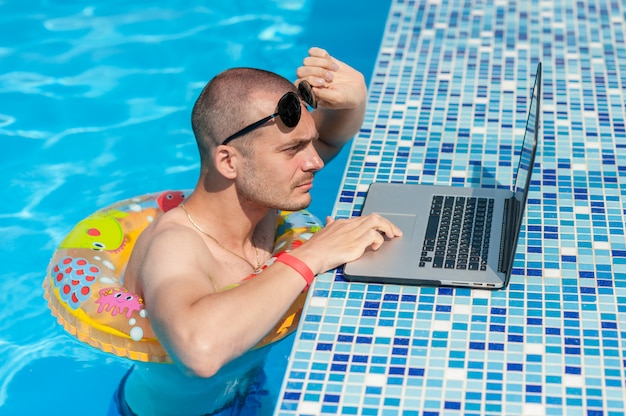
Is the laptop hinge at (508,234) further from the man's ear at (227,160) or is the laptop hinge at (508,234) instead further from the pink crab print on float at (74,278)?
the pink crab print on float at (74,278)

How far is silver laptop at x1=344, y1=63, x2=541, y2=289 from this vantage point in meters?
2.86

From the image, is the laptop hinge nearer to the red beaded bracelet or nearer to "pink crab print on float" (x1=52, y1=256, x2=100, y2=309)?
the red beaded bracelet

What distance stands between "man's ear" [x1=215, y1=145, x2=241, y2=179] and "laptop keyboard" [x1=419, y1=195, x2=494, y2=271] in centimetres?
65

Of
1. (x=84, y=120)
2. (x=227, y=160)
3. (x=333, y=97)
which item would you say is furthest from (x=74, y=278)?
(x=84, y=120)

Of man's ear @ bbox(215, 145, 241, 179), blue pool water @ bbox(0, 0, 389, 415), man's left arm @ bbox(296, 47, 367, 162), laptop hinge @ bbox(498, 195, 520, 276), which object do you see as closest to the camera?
laptop hinge @ bbox(498, 195, 520, 276)

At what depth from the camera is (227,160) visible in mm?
3125

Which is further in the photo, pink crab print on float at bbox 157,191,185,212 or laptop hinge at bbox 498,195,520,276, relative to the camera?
pink crab print on float at bbox 157,191,185,212

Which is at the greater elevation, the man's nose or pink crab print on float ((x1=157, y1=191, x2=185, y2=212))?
the man's nose

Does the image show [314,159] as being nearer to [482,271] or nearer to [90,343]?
[482,271]

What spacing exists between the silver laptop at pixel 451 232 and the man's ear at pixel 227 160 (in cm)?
47

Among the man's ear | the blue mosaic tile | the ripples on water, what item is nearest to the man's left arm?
the blue mosaic tile

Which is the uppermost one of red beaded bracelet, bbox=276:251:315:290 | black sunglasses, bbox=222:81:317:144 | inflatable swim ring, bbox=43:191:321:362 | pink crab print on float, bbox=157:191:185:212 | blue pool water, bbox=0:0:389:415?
black sunglasses, bbox=222:81:317:144

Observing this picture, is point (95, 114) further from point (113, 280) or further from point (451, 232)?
point (451, 232)

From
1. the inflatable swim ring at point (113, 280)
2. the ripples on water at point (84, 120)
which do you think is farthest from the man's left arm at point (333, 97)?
the ripples on water at point (84, 120)
